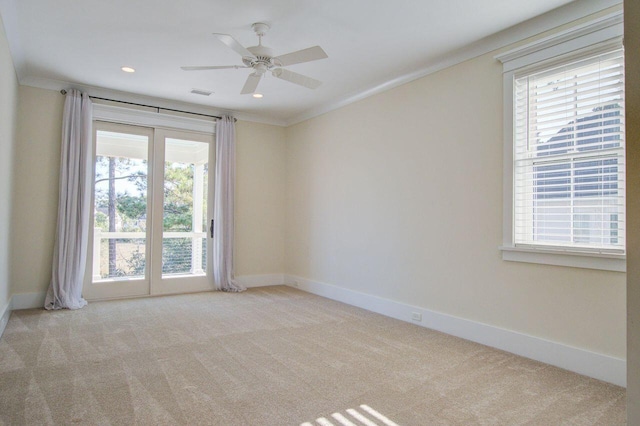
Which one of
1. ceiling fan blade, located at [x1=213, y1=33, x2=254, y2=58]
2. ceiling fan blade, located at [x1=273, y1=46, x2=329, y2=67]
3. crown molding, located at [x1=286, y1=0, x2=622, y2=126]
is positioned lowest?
ceiling fan blade, located at [x1=273, y1=46, x2=329, y2=67]

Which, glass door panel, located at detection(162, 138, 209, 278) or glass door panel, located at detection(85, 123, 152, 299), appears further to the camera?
glass door panel, located at detection(162, 138, 209, 278)

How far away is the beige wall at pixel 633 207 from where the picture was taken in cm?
88

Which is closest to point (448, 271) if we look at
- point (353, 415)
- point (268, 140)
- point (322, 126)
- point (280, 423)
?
point (353, 415)

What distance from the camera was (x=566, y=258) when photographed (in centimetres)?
298

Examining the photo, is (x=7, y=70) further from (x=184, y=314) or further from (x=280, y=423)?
(x=280, y=423)

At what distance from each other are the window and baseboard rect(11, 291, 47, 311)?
543cm

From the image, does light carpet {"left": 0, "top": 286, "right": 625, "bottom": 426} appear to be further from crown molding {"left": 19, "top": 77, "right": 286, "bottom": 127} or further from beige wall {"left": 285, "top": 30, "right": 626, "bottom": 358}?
crown molding {"left": 19, "top": 77, "right": 286, "bottom": 127}

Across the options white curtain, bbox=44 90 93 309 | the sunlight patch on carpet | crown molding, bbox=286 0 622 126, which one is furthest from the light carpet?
crown molding, bbox=286 0 622 126

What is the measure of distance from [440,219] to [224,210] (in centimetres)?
345

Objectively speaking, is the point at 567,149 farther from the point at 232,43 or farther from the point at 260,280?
the point at 260,280

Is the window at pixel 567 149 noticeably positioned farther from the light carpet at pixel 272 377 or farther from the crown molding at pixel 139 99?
the crown molding at pixel 139 99

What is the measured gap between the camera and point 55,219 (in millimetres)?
4887

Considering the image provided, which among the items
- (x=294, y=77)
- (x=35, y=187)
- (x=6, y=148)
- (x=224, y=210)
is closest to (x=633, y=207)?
(x=294, y=77)

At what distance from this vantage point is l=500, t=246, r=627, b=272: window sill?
2701 mm
